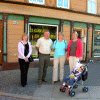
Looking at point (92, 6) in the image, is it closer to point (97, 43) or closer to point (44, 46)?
point (97, 43)

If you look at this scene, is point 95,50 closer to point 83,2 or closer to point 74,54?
point 83,2

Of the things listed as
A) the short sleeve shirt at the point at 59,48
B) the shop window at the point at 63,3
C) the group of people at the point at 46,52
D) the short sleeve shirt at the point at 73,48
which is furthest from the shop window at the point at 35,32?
the short sleeve shirt at the point at 73,48

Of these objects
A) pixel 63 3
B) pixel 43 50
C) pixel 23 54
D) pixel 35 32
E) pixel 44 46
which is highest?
pixel 63 3

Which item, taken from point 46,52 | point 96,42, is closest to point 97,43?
point 96,42

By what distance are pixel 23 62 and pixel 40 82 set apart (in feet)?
3.35

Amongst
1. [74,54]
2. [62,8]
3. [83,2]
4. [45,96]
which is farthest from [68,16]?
[45,96]

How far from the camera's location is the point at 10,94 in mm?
4316

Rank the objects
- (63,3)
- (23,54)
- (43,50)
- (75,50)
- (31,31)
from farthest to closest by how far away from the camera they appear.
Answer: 1. (63,3)
2. (31,31)
3. (43,50)
4. (75,50)
5. (23,54)

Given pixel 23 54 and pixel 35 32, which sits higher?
pixel 35 32

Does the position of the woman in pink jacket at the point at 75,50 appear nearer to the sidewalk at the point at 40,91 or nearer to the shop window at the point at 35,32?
the sidewalk at the point at 40,91

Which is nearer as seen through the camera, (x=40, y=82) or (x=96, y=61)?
(x=40, y=82)

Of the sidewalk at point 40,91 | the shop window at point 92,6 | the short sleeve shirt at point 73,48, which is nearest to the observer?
the sidewalk at point 40,91

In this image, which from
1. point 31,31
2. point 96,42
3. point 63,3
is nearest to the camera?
point 31,31

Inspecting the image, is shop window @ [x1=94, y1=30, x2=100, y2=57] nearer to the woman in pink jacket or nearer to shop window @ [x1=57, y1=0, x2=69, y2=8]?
shop window @ [x1=57, y1=0, x2=69, y2=8]
